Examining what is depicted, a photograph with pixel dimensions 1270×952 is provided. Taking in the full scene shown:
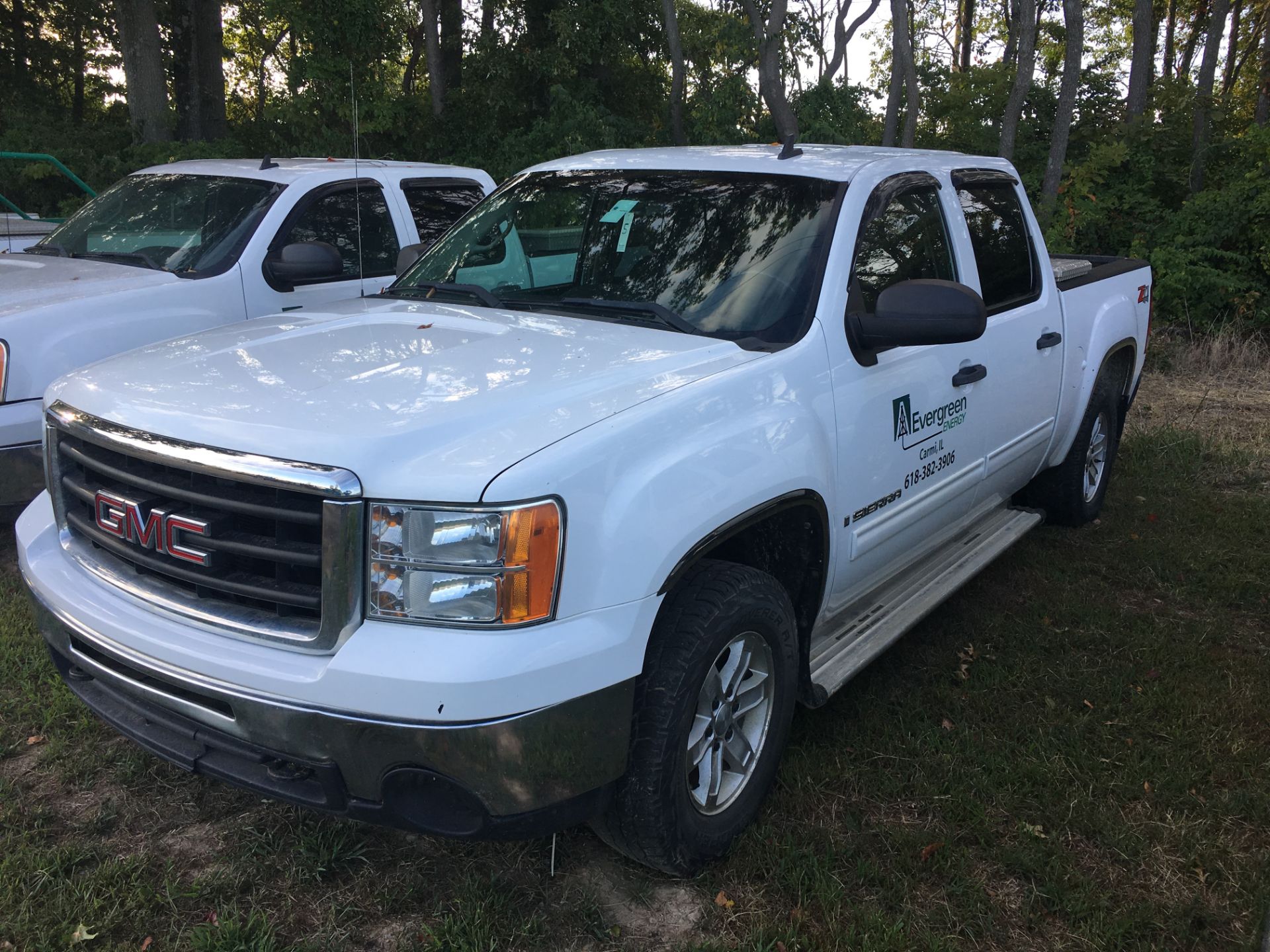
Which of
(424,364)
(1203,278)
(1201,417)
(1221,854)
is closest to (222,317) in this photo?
(424,364)

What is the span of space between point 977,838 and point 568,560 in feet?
5.47

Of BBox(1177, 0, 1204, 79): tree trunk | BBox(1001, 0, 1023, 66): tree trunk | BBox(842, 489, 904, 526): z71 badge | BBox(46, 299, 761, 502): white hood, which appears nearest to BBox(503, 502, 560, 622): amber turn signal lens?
BBox(46, 299, 761, 502): white hood

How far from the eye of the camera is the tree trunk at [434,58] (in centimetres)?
1709

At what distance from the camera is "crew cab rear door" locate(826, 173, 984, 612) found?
130 inches

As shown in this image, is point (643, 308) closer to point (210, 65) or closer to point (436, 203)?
point (436, 203)

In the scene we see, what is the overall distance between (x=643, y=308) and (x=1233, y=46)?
105 ft

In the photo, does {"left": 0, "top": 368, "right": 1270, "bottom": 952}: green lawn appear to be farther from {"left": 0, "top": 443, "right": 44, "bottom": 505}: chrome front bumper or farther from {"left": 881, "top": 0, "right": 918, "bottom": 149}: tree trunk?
{"left": 881, "top": 0, "right": 918, "bottom": 149}: tree trunk

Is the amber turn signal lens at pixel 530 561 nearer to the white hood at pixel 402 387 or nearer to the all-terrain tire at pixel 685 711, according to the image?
the white hood at pixel 402 387

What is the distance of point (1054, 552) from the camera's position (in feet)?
18.2

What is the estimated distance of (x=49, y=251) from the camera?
6145 millimetres

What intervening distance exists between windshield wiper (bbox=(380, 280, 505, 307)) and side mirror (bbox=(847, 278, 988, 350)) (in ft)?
4.21

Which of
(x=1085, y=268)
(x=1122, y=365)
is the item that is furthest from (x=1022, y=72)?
(x=1122, y=365)

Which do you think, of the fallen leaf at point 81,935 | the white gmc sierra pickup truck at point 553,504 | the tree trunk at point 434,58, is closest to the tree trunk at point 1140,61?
the tree trunk at point 434,58

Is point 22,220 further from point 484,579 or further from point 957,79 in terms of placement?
point 957,79
